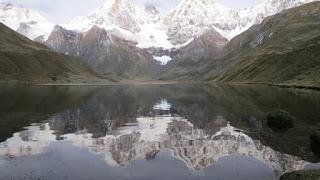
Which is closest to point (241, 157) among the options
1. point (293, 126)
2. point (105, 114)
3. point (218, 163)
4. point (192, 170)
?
point (218, 163)

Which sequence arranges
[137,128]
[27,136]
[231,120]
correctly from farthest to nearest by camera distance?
[231,120], [137,128], [27,136]

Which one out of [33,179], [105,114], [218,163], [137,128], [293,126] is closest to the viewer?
[33,179]

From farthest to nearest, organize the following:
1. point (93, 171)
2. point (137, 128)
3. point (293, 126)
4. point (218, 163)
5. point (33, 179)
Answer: point (137, 128) → point (293, 126) → point (218, 163) → point (93, 171) → point (33, 179)

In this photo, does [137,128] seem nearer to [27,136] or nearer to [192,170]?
[27,136]

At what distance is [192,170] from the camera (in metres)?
46.2

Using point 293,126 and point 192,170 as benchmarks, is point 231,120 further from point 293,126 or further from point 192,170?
point 192,170

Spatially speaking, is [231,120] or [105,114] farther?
[105,114]

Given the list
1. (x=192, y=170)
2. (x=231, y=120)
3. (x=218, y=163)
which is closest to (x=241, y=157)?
(x=218, y=163)

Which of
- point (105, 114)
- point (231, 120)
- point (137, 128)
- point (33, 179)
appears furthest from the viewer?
point (105, 114)

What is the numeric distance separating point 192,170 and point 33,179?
50.3 feet

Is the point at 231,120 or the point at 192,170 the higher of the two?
the point at 231,120

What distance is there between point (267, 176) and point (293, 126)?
1269 inches

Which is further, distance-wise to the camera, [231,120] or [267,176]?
[231,120]

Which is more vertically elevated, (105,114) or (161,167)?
(105,114)
